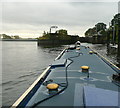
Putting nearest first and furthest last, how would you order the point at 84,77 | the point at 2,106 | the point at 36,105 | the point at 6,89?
the point at 36,105 → the point at 84,77 → the point at 2,106 → the point at 6,89

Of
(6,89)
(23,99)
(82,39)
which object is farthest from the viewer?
(82,39)

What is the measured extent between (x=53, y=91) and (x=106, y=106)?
1.36m

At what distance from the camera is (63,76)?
4953 millimetres

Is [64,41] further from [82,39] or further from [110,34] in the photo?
[110,34]

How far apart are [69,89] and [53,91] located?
1.93ft

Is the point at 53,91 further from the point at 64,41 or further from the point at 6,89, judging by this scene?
the point at 64,41

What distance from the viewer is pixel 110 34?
6197 centimetres

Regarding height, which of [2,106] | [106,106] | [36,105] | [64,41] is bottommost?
[2,106]

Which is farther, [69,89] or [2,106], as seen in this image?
[2,106]

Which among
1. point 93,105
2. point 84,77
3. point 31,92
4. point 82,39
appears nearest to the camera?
point 93,105

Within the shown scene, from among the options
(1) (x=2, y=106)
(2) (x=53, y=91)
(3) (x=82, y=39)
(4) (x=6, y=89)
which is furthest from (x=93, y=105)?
(3) (x=82, y=39)

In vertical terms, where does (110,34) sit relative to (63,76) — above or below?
above

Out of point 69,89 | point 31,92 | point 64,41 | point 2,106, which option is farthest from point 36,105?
point 64,41

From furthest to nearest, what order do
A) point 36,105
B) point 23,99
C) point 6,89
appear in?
point 6,89 → point 23,99 → point 36,105
